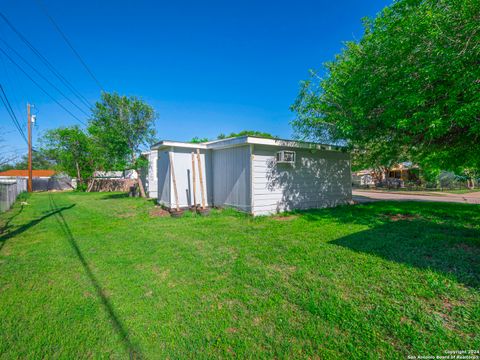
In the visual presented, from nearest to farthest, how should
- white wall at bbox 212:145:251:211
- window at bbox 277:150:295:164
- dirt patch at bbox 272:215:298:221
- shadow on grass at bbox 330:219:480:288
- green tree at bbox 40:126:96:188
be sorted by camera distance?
shadow on grass at bbox 330:219:480:288
dirt patch at bbox 272:215:298:221
white wall at bbox 212:145:251:211
window at bbox 277:150:295:164
green tree at bbox 40:126:96:188

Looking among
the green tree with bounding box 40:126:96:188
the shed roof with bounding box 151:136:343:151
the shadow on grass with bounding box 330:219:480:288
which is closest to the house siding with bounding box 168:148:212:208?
the shed roof with bounding box 151:136:343:151

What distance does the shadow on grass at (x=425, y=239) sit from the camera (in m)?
3.09

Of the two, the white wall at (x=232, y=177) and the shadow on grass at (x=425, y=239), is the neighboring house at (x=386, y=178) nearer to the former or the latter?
the shadow on grass at (x=425, y=239)

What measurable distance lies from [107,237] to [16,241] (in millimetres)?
1920

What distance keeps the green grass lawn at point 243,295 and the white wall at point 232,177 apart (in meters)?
2.31

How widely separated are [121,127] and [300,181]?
11776 mm

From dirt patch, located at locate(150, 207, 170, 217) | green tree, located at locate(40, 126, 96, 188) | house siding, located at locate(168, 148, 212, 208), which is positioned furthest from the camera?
green tree, located at locate(40, 126, 96, 188)

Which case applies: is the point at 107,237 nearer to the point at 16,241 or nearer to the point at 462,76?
the point at 16,241

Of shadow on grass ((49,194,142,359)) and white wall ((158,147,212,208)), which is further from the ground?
white wall ((158,147,212,208))

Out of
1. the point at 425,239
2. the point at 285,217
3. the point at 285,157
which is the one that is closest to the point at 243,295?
the point at 425,239

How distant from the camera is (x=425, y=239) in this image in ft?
14.0

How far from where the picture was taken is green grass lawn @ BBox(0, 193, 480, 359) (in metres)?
1.79

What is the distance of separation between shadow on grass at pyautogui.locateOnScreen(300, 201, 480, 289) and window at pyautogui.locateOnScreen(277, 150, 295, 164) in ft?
6.33

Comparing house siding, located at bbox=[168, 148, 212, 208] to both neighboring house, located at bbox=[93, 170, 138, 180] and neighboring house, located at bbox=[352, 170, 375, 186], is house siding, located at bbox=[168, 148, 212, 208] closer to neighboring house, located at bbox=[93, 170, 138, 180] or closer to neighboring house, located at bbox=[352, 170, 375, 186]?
→ neighboring house, located at bbox=[93, 170, 138, 180]
